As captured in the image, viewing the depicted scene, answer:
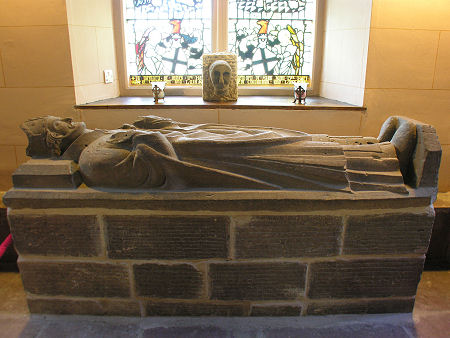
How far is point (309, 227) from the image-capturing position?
1630mm

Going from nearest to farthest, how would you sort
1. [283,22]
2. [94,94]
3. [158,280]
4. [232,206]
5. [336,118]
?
1. [232,206]
2. [158,280]
3. [336,118]
4. [94,94]
5. [283,22]

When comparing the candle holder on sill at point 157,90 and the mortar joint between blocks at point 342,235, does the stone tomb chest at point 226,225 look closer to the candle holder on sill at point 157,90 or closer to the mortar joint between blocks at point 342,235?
the mortar joint between blocks at point 342,235

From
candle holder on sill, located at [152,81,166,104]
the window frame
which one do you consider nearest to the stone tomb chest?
candle holder on sill, located at [152,81,166,104]

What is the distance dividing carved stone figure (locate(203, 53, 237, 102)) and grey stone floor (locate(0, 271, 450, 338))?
212 centimetres

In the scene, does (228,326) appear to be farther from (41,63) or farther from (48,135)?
(41,63)

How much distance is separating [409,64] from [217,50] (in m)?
1.88

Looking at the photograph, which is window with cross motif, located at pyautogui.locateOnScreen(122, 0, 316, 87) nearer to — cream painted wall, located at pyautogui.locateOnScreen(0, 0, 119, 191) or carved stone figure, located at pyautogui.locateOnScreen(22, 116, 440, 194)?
cream painted wall, located at pyautogui.locateOnScreen(0, 0, 119, 191)

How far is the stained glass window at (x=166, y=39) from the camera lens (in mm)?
3680

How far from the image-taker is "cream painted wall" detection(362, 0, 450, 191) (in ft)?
9.11

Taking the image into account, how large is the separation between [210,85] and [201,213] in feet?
6.46

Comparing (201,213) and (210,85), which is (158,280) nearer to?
(201,213)

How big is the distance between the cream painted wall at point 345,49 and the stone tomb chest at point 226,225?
1.46 metres

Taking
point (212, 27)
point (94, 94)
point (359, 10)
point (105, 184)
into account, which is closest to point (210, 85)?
point (212, 27)

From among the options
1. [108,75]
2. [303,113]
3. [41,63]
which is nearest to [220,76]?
[303,113]
